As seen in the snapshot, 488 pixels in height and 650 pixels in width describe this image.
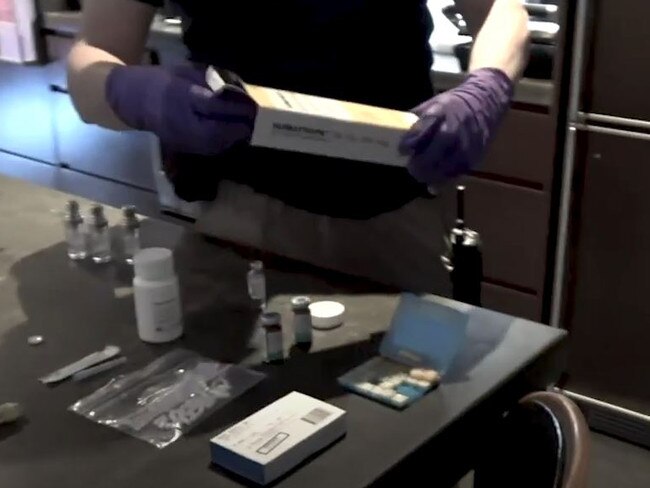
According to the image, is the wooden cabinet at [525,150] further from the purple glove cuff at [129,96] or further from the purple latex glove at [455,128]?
the purple glove cuff at [129,96]

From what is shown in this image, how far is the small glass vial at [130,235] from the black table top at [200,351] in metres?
0.03

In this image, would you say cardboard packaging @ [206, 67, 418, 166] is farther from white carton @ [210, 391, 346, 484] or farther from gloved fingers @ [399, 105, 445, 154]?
white carton @ [210, 391, 346, 484]

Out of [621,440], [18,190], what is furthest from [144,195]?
[621,440]

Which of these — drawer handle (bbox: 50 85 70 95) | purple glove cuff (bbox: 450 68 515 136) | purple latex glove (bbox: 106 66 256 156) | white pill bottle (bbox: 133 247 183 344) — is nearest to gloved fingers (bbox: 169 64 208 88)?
purple latex glove (bbox: 106 66 256 156)

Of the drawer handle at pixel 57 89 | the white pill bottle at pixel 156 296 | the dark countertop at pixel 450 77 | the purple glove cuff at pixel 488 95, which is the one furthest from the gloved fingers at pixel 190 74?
the drawer handle at pixel 57 89

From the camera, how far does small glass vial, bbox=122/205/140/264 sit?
1.28m

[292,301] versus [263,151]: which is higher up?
[263,151]

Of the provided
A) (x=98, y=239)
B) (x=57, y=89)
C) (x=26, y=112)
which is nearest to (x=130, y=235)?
(x=98, y=239)

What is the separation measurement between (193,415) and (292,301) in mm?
252

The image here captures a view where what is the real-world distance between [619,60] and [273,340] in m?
1.14

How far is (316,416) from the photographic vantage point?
84cm

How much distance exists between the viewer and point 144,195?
2.94 m

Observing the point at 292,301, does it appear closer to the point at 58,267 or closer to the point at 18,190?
the point at 58,267

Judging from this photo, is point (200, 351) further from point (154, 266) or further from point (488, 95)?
point (488, 95)
